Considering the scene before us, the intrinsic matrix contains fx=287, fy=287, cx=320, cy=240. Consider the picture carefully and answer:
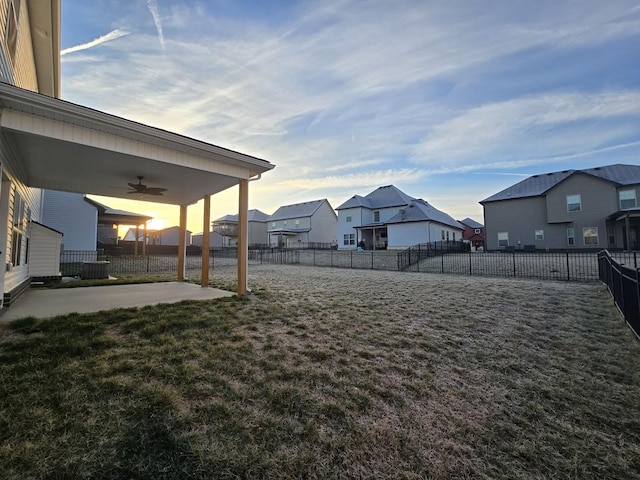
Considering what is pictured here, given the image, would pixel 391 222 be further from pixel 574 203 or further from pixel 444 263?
pixel 574 203

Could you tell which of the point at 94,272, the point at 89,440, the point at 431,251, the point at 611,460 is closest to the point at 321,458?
the point at 89,440

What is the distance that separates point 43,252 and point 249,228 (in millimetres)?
37755

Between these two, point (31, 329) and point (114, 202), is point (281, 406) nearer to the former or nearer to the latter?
point (31, 329)

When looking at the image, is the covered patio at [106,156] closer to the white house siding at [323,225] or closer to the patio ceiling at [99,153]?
the patio ceiling at [99,153]

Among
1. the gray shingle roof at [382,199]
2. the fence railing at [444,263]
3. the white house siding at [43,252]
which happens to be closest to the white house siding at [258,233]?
the gray shingle roof at [382,199]

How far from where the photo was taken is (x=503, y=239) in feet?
84.1

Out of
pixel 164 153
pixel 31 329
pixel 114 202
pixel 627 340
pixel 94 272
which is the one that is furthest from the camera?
pixel 114 202

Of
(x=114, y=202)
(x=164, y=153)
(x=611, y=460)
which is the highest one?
(x=114, y=202)

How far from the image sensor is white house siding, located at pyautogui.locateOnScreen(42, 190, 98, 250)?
1788cm

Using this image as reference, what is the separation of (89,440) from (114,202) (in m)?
29.5

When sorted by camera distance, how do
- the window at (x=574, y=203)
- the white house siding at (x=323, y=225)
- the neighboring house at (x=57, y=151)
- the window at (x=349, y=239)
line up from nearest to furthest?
the neighboring house at (x=57, y=151)
the window at (x=574, y=203)
the window at (x=349, y=239)
the white house siding at (x=323, y=225)

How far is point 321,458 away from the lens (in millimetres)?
2090

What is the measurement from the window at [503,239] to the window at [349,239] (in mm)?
14656

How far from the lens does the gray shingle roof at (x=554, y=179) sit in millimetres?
21406
